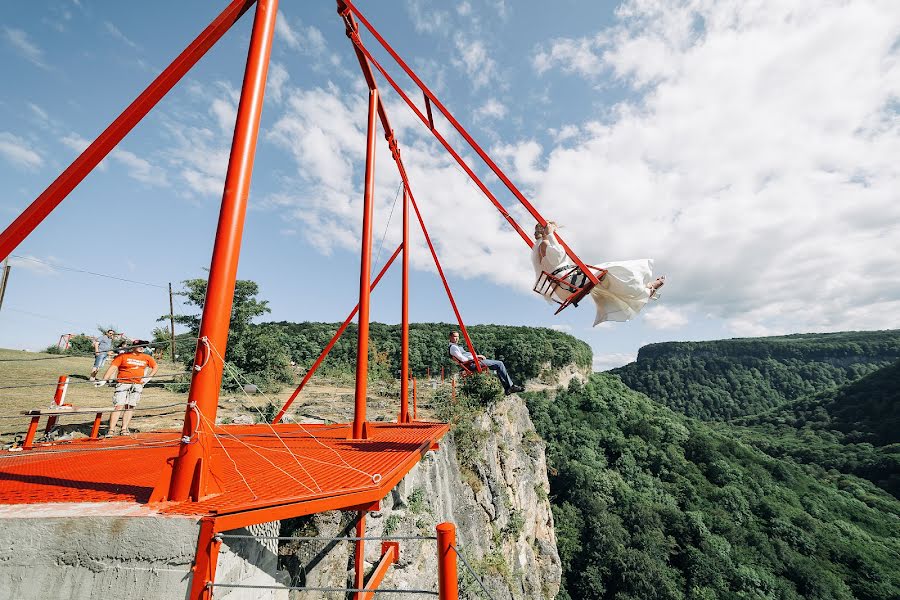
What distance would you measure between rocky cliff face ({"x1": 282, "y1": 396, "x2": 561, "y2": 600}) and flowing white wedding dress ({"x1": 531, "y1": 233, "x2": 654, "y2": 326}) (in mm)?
4506

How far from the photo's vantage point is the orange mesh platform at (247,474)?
288 cm

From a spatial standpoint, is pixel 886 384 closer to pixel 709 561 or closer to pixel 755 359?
pixel 755 359

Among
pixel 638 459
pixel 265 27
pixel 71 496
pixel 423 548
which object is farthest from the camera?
pixel 638 459

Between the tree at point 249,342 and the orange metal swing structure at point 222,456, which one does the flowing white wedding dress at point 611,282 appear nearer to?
the orange metal swing structure at point 222,456

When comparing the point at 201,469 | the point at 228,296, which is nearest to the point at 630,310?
the point at 228,296

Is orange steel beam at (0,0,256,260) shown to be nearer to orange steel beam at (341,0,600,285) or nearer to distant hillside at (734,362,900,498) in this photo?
orange steel beam at (341,0,600,285)

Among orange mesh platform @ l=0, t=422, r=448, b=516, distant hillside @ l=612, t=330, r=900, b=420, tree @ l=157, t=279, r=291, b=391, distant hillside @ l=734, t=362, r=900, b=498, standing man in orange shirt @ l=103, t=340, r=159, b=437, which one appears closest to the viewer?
orange mesh platform @ l=0, t=422, r=448, b=516

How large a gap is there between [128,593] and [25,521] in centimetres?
91

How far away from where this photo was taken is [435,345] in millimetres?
61719

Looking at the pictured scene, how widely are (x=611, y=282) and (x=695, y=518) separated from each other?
6086 cm

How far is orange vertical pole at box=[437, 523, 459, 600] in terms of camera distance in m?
2.25

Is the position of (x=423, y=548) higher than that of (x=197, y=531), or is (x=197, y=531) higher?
(x=197, y=531)

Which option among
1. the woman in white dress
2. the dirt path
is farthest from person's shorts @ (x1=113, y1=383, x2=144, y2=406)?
the woman in white dress

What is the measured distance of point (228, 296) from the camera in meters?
2.99
